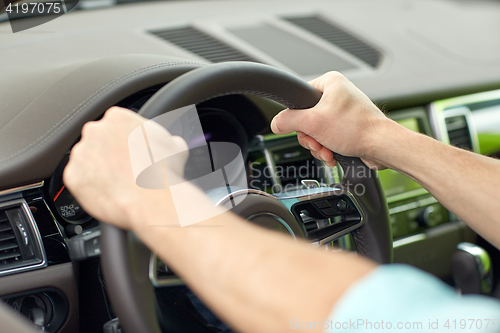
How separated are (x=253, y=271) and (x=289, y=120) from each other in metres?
0.54

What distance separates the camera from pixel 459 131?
1.91 metres

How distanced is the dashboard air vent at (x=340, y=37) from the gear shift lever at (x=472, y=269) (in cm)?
88

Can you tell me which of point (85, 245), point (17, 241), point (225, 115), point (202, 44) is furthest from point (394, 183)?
point (17, 241)

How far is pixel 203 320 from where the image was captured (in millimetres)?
946

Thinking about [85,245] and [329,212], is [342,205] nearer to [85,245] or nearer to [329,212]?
[329,212]

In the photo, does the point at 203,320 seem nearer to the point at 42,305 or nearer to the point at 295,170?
the point at 42,305

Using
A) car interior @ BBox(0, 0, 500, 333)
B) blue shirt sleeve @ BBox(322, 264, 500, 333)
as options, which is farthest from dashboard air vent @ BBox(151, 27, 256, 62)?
blue shirt sleeve @ BBox(322, 264, 500, 333)

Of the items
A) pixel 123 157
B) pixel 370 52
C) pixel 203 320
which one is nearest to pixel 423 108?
pixel 370 52

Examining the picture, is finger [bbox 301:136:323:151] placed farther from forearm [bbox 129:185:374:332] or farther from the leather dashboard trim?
forearm [bbox 129:185:374:332]

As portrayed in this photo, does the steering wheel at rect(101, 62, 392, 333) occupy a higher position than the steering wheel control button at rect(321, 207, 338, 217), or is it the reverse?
the steering wheel at rect(101, 62, 392, 333)

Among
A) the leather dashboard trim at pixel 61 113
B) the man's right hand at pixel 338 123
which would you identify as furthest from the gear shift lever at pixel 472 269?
the leather dashboard trim at pixel 61 113

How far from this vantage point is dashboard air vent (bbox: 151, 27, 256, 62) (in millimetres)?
1779

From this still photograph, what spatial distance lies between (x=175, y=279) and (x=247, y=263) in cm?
33

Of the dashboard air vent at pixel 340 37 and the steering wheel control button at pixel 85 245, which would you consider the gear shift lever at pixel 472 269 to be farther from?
the steering wheel control button at pixel 85 245
